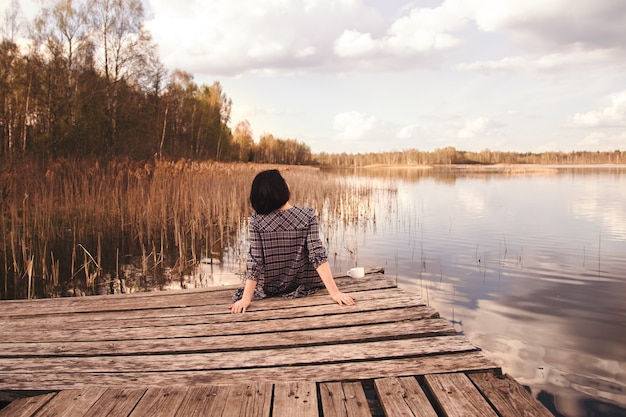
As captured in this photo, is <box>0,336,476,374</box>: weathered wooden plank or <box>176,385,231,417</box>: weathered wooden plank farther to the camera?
<box>0,336,476,374</box>: weathered wooden plank

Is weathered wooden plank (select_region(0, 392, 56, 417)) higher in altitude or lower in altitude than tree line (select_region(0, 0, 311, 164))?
lower

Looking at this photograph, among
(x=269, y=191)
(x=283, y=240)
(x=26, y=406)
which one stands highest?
(x=269, y=191)

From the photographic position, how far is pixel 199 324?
300cm

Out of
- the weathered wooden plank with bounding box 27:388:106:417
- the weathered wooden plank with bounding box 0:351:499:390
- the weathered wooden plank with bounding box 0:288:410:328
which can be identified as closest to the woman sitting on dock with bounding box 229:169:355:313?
the weathered wooden plank with bounding box 0:288:410:328

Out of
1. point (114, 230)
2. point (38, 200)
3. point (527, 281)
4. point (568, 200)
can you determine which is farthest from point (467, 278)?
point (568, 200)

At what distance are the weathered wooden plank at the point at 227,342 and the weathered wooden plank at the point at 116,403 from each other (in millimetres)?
469

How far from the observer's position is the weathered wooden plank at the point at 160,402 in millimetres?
1901

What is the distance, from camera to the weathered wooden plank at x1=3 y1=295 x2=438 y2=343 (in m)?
2.84

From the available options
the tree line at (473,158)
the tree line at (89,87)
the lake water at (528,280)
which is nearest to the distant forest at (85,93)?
the tree line at (89,87)

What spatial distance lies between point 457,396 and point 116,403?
156 centimetres

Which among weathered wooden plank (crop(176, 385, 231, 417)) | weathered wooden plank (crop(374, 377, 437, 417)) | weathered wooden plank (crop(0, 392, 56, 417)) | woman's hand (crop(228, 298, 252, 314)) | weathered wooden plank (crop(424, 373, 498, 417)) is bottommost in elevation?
weathered wooden plank (crop(0, 392, 56, 417))

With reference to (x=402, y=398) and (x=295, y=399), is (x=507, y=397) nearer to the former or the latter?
(x=402, y=398)

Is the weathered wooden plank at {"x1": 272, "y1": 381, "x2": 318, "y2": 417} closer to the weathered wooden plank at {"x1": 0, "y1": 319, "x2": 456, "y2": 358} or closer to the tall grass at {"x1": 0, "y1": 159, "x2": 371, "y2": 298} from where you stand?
the weathered wooden plank at {"x1": 0, "y1": 319, "x2": 456, "y2": 358}

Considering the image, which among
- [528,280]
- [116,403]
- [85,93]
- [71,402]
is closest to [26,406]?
[71,402]
